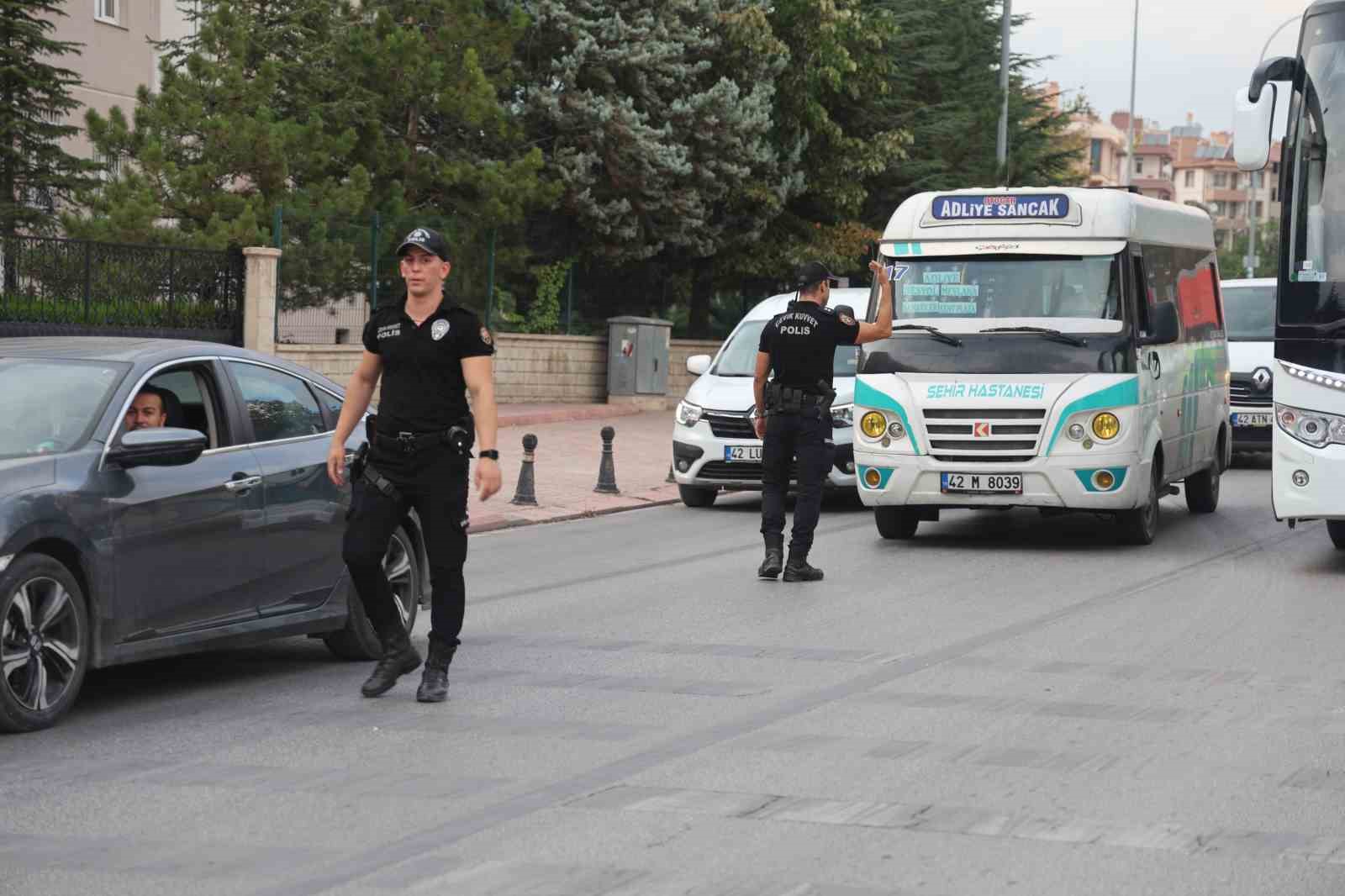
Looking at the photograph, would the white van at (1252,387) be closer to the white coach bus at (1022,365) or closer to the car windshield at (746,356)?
the car windshield at (746,356)

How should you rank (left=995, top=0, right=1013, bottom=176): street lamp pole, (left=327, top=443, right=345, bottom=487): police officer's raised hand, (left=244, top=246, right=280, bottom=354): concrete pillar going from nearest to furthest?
(left=327, top=443, right=345, bottom=487): police officer's raised hand, (left=244, top=246, right=280, bottom=354): concrete pillar, (left=995, top=0, right=1013, bottom=176): street lamp pole

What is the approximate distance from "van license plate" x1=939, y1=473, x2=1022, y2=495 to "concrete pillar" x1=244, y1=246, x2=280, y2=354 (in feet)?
39.5

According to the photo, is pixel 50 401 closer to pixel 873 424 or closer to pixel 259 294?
pixel 873 424

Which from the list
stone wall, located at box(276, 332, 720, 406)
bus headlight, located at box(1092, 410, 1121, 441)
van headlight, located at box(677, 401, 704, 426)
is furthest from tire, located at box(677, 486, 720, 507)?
stone wall, located at box(276, 332, 720, 406)

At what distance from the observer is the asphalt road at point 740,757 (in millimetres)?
5832

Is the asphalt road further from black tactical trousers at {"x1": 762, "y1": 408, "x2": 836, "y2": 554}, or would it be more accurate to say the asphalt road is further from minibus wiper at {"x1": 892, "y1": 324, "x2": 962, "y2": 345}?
minibus wiper at {"x1": 892, "y1": 324, "x2": 962, "y2": 345}

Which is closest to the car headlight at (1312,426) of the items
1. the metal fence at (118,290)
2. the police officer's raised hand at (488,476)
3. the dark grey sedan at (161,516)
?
the dark grey sedan at (161,516)

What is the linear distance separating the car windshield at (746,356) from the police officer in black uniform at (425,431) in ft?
36.5

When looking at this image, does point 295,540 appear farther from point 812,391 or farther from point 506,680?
point 812,391

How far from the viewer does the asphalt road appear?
5832mm

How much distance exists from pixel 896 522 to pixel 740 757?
857cm

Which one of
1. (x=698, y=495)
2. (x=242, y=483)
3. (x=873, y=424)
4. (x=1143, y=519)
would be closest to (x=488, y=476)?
(x=242, y=483)

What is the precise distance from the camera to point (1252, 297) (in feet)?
83.6

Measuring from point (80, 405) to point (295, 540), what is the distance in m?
1.15
